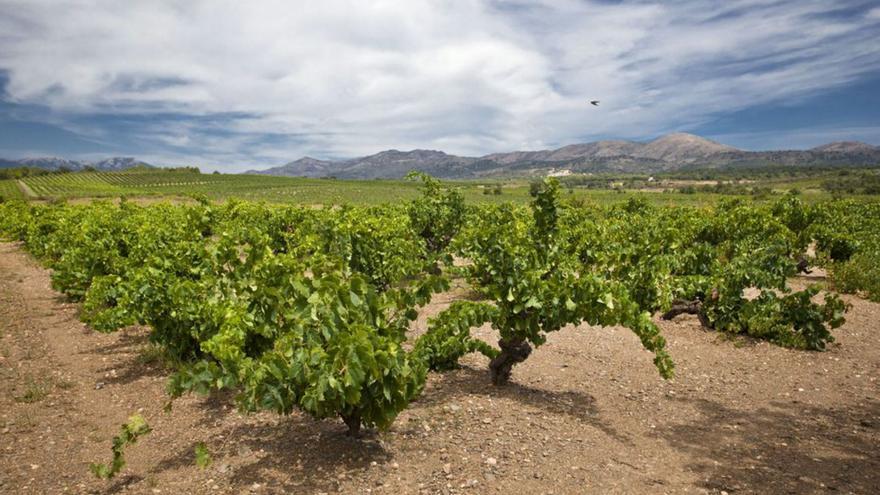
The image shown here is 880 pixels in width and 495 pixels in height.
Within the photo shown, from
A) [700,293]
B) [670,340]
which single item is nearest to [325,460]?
[670,340]

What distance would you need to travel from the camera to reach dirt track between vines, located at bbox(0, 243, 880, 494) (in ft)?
18.0

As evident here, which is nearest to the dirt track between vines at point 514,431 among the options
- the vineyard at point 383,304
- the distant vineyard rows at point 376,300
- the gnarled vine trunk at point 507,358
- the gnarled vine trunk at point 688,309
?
the gnarled vine trunk at point 507,358

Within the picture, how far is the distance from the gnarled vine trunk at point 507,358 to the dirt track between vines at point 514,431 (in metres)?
0.23

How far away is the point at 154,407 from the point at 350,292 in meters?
4.88

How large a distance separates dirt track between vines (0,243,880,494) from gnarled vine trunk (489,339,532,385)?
0.23m

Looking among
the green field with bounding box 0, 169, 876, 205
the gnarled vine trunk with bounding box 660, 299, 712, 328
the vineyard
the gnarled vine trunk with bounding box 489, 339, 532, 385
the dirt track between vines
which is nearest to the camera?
the vineyard

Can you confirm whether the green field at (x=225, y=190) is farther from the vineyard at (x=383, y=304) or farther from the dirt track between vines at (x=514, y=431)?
the dirt track between vines at (x=514, y=431)

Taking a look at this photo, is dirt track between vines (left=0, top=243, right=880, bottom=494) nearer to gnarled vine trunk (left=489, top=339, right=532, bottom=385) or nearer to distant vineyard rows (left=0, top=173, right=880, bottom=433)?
gnarled vine trunk (left=489, top=339, right=532, bottom=385)

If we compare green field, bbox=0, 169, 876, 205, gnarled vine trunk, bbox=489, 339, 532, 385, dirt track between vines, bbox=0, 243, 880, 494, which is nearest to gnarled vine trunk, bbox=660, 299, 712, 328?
dirt track between vines, bbox=0, 243, 880, 494

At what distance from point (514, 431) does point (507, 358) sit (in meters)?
1.80

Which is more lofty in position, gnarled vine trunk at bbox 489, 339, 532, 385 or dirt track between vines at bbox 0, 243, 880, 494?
gnarled vine trunk at bbox 489, 339, 532, 385

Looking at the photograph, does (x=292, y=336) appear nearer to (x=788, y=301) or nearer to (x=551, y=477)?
(x=551, y=477)

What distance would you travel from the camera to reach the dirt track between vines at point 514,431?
18.0 feet

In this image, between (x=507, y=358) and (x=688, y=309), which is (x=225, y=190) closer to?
(x=688, y=309)
